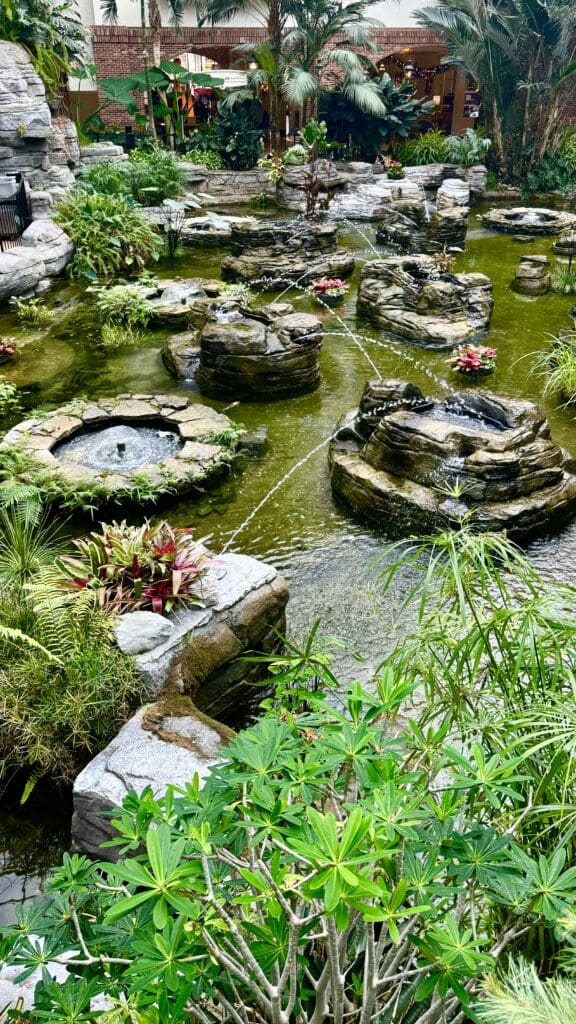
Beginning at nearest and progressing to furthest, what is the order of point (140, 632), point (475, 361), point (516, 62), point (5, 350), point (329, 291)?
→ point (140, 632) < point (475, 361) < point (5, 350) < point (329, 291) < point (516, 62)

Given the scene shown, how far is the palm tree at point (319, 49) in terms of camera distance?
18516 mm

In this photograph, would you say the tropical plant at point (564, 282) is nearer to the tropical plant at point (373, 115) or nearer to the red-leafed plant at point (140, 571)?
the red-leafed plant at point (140, 571)

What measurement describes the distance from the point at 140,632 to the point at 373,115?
20.5m

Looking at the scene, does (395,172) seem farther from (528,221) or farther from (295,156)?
(528,221)

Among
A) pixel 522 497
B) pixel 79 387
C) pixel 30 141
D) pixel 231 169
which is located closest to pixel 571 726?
pixel 522 497

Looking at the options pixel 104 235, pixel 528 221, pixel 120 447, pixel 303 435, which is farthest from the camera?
pixel 528 221

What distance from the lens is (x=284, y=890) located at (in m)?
1.66

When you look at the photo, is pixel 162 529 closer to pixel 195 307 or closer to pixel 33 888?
pixel 33 888

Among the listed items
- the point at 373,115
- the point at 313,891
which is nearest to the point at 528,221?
the point at 373,115

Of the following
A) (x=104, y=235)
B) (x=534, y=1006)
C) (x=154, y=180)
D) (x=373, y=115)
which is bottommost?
(x=104, y=235)

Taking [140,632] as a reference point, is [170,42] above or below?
above

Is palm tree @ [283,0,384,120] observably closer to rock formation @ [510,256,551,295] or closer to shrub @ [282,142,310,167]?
shrub @ [282,142,310,167]

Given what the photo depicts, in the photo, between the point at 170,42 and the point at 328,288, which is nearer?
the point at 328,288

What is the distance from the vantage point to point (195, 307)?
10.1 meters
